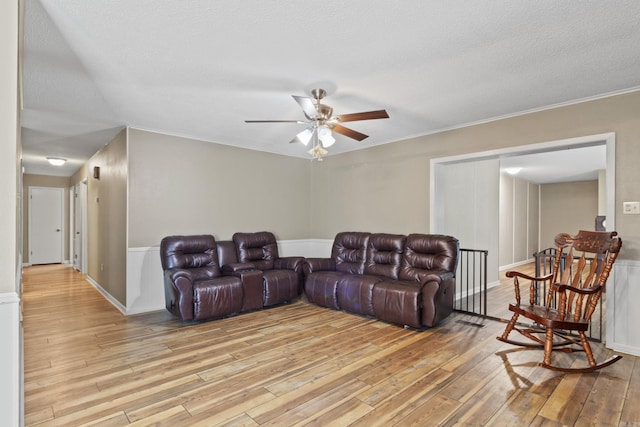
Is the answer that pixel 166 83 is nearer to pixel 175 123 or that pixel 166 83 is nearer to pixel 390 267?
pixel 175 123

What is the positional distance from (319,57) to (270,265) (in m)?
3.26

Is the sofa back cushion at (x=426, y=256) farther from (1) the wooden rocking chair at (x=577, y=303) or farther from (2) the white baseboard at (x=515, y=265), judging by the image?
(2) the white baseboard at (x=515, y=265)

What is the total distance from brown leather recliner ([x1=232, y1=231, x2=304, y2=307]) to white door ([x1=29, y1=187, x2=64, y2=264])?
21.2 feet

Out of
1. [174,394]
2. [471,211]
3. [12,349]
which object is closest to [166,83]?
[12,349]

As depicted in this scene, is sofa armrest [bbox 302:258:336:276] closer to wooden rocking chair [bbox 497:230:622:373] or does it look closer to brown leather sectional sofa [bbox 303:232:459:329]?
brown leather sectional sofa [bbox 303:232:459:329]

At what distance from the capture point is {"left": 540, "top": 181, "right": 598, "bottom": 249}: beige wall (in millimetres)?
9086

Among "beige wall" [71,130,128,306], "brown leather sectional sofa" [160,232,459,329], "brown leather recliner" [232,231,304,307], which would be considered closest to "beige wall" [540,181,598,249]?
"brown leather sectional sofa" [160,232,459,329]

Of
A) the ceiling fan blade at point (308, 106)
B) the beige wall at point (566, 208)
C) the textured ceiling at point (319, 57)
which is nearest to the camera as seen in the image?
→ the textured ceiling at point (319, 57)

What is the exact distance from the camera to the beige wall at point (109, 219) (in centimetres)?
436

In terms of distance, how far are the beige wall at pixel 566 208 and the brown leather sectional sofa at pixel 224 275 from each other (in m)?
8.63

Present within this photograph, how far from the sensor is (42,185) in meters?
8.14

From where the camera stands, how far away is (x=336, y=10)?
1903mm

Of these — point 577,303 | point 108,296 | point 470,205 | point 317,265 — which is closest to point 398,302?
point 317,265

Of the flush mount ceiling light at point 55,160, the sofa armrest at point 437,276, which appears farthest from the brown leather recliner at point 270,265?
the flush mount ceiling light at point 55,160
